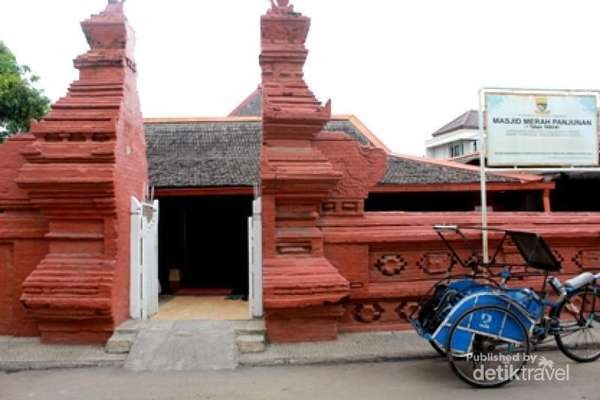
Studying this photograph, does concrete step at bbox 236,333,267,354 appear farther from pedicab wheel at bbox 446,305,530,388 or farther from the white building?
the white building

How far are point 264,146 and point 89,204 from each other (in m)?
1.92

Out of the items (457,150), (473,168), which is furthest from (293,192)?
(457,150)

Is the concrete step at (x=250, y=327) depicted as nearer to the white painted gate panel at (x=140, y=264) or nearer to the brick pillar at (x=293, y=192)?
the brick pillar at (x=293, y=192)

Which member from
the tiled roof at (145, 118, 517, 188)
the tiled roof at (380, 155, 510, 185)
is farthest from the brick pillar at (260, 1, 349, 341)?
the tiled roof at (380, 155, 510, 185)

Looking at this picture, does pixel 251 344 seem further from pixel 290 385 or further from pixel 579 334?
pixel 579 334

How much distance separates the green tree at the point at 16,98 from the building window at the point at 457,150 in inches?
1333

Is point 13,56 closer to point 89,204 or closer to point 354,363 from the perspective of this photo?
point 89,204

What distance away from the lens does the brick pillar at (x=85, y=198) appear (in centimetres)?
571

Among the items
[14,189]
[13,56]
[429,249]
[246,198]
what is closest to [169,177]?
[246,198]

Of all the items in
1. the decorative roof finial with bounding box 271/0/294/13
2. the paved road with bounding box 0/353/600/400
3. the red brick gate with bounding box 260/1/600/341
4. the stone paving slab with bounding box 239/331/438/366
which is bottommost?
the paved road with bounding box 0/353/600/400

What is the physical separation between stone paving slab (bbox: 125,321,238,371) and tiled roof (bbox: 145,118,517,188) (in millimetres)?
4091

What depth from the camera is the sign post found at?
6.62 metres

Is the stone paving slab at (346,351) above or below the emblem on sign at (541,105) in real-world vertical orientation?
below

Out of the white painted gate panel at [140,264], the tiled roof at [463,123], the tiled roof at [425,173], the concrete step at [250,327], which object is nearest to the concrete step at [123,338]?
the white painted gate panel at [140,264]
